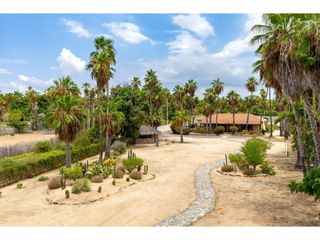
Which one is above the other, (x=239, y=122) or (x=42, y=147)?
(x=239, y=122)

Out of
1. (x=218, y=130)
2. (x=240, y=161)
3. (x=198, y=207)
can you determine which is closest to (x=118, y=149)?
(x=240, y=161)

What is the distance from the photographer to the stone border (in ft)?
52.3

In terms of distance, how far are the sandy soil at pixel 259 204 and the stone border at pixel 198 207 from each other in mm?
429

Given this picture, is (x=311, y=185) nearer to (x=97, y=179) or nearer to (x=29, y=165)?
(x=97, y=179)

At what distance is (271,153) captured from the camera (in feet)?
139

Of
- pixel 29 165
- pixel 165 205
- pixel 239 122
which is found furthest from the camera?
pixel 239 122

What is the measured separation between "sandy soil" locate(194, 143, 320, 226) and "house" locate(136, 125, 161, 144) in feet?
91.6

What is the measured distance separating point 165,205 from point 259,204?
5.73 meters

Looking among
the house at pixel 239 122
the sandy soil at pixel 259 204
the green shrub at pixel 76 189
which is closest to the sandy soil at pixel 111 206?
the green shrub at pixel 76 189

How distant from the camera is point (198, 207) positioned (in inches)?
723

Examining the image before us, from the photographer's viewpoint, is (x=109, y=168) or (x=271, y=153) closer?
(x=109, y=168)
